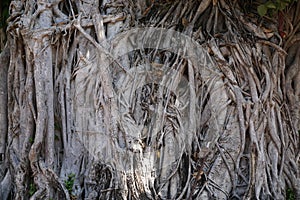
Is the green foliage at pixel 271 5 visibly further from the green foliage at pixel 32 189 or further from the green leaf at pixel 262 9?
the green foliage at pixel 32 189

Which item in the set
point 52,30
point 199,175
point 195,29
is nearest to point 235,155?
point 199,175

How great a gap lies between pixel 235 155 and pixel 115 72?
1067 millimetres

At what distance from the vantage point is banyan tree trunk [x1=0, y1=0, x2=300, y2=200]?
346 cm

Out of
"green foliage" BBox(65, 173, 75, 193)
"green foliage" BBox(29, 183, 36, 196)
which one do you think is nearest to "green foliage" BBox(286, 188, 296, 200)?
"green foliage" BBox(65, 173, 75, 193)

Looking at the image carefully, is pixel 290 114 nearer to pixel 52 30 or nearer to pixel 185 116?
pixel 185 116

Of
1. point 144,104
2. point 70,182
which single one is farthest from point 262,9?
point 70,182

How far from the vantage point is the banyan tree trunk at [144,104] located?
3457mm

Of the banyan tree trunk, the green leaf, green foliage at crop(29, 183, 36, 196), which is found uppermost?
the green leaf

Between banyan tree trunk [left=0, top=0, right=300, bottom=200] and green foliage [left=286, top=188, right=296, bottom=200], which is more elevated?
banyan tree trunk [left=0, top=0, right=300, bottom=200]

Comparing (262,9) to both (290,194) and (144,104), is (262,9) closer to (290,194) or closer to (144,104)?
(144,104)

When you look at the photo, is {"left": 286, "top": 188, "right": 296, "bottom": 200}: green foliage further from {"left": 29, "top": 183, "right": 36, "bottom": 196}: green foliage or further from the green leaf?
{"left": 29, "top": 183, "right": 36, "bottom": 196}: green foliage

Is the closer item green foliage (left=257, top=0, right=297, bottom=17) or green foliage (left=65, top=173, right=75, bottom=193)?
green foliage (left=65, top=173, right=75, bottom=193)

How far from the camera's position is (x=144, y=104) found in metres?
3.66

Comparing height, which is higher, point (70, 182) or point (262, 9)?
point (262, 9)
